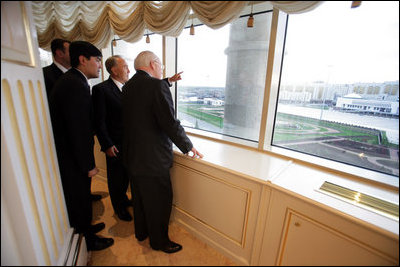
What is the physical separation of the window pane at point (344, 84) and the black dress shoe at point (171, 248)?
128 centimetres

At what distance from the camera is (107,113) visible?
1.60 metres

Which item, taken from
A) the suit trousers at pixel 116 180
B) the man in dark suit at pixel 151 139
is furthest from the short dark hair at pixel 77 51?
the suit trousers at pixel 116 180

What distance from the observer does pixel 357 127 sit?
128 cm

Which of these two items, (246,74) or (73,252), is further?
(246,74)

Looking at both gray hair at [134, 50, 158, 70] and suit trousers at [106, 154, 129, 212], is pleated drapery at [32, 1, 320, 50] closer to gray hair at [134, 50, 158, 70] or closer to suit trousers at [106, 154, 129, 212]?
gray hair at [134, 50, 158, 70]

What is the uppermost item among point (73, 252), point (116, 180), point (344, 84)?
point (344, 84)

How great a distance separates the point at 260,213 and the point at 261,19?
5.03ft

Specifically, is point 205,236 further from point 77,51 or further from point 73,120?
point 77,51

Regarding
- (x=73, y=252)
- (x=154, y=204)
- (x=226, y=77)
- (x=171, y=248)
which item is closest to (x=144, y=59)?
(x=226, y=77)

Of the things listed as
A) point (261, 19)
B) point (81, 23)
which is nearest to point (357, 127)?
point (261, 19)

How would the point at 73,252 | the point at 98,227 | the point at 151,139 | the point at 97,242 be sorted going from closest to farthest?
the point at 73,252
the point at 151,139
the point at 97,242
the point at 98,227

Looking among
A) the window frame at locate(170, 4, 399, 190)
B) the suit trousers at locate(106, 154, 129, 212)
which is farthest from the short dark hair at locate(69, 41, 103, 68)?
the window frame at locate(170, 4, 399, 190)

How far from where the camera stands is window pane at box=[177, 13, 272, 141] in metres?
1.61

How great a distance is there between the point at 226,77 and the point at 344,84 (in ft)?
3.17
